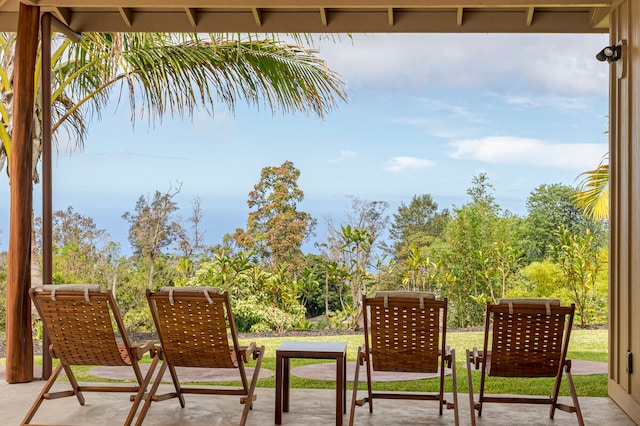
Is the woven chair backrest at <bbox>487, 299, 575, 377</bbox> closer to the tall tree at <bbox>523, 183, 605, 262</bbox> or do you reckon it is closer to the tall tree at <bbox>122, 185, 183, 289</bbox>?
the tall tree at <bbox>523, 183, 605, 262</bbox>

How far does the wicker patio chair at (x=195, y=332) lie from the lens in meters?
4.90

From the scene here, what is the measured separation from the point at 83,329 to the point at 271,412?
1489 mm

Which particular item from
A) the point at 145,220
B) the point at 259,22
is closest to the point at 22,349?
the point at 259,22

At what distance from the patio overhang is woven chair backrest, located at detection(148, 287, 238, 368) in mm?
2704

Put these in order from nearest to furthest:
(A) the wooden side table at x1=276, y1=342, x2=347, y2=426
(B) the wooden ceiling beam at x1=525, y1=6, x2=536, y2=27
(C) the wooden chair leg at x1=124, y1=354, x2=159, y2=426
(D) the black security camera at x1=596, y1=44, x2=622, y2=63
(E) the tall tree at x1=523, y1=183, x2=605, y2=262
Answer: (C) the wooden chair leg at x1=124, y1=354, x2=159, y2=426
(A) the wooden side table at x1=276, y1=342, x2=347, y2=426
(D) the black security camera at x1=596, y1=44, x2=622, y2=63
(B) the wooden ceiling beam at x1=525, y1=6, x2=536, y2=27
(E) the tall tree at x1=523, y1=183, x2=605, y2=262

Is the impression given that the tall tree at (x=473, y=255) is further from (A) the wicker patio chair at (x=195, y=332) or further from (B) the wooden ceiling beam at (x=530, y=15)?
(A) the wicker patio chair at (x=195, y=332)

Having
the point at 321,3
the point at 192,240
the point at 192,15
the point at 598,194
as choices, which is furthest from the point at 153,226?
the point at 321,3

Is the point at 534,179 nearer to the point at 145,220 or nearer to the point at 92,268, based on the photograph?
the point at 145,220

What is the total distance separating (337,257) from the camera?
44.9 feet

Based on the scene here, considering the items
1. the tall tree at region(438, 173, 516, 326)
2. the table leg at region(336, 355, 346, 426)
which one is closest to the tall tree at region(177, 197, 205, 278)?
the tall tree at region(438, 173, 516, 326)

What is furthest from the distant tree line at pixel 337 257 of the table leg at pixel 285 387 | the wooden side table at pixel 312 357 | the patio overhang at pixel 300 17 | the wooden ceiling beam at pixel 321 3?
the wooden side table at pixel 312 357

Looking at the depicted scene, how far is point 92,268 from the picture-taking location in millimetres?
12734

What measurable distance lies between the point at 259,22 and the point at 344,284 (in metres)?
7.46

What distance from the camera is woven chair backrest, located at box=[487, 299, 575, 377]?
4.83m
